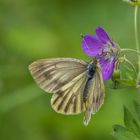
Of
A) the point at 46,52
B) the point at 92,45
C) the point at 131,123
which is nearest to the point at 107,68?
the point at 92,45

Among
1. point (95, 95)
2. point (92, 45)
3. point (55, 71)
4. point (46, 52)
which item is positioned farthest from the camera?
point (46, 52)

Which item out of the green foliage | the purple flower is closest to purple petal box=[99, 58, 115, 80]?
the purple flower

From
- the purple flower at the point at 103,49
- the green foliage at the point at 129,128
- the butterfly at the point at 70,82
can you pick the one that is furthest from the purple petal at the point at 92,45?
the green foliage at the point at 129,128

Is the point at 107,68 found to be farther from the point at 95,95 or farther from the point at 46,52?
the point at 46,52

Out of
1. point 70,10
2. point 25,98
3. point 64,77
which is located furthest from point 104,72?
point 70,10

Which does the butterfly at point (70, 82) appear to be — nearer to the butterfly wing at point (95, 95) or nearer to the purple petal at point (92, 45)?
the butterfly wing at point (95, 95)

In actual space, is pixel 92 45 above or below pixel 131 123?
above

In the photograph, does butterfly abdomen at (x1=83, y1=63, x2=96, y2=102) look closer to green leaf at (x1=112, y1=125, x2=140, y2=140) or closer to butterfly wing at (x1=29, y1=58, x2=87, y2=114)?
butterfly wing at (x1=29, y1=58, x2=87, y2=114)

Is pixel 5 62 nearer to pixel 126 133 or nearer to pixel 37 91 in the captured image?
pixel 37 91
